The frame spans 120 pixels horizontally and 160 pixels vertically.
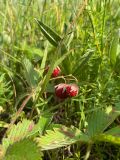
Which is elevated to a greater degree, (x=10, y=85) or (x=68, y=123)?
(x=10, y=85)

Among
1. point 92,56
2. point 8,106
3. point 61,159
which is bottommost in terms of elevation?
point 61,159

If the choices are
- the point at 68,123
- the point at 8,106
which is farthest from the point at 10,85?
the point at 68,123

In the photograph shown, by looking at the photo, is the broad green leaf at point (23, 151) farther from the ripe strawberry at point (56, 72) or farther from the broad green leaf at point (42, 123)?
the ripe strawberry at point (56, 72)

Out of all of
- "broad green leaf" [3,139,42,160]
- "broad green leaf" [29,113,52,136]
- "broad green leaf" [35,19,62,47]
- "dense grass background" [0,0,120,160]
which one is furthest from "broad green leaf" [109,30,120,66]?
"broad green leaf" [3,139,42,160]

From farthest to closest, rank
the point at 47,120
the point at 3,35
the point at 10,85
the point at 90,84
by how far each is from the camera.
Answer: the point at 3,35 < the point at 10,85 < the point at 90,84 < the point at 47,120

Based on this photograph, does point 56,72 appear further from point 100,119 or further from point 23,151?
point 23,151

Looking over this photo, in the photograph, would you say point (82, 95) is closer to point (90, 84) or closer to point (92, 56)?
point (90, 84)

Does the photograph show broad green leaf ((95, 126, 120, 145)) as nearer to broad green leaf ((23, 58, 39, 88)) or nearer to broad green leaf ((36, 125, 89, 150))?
broad green leaf ((36, 125, 89, 150))

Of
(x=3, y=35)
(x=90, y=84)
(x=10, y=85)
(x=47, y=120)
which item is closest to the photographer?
(x=47, y=120)
